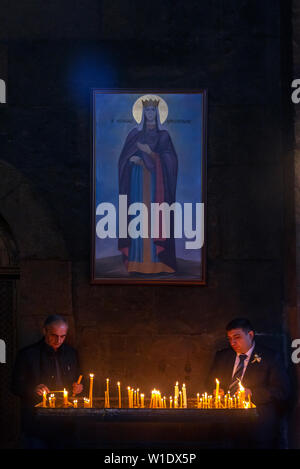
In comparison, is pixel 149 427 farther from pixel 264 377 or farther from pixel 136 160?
pixel 136 160

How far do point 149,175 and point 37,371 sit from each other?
2668 mm

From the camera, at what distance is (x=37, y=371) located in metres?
7.47

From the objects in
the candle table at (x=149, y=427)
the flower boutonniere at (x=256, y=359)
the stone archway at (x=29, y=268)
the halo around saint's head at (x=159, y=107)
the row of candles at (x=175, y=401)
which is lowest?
the candle table at (x=149, y=427)

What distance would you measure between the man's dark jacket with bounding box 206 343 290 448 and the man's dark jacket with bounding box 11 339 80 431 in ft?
5.77

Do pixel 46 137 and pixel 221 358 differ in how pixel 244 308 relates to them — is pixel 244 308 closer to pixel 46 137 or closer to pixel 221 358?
pixel 221 358

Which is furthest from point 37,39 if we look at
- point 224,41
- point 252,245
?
point 252,245

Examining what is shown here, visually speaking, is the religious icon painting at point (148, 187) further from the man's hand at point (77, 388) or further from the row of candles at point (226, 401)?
the row of candles at point (226, 401)

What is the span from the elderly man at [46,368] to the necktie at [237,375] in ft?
5.53

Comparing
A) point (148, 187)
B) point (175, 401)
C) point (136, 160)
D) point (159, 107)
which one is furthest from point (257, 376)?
point (159, 107)

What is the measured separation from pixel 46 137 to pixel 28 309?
82.8 inches

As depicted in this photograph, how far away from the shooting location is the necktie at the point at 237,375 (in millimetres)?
7238

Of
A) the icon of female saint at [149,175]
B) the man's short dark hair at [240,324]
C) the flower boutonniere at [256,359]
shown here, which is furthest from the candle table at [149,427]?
the icon of female saint at [149,175]

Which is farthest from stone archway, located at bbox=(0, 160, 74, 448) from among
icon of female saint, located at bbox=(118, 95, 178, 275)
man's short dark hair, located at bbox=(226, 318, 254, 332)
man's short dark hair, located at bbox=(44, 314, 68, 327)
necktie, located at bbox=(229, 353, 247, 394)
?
necktie, located at bbox=(229, 353, 247, 394)

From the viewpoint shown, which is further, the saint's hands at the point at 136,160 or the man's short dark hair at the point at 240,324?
the saint's hands at the point at 136,160
